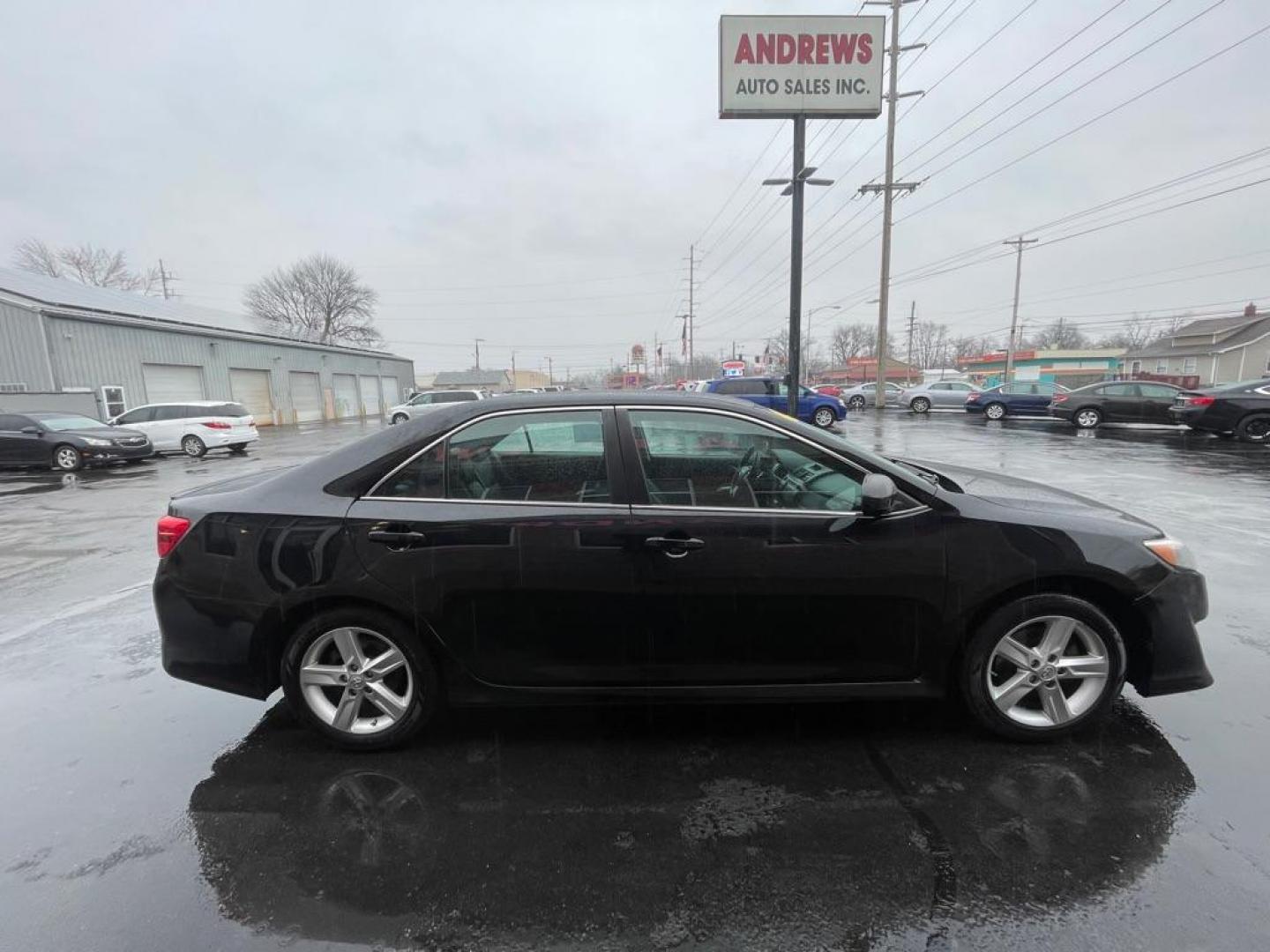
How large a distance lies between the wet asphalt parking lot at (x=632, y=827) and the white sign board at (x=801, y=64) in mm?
13530

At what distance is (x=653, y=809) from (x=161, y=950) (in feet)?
5.22

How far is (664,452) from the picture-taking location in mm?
2963

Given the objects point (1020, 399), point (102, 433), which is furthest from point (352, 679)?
point (1020, 399)

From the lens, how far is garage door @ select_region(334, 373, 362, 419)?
37562 mm

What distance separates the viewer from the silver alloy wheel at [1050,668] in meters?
2.71

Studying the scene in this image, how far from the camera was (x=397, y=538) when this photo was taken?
2621mm

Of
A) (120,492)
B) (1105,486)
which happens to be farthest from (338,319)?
(1105,486)

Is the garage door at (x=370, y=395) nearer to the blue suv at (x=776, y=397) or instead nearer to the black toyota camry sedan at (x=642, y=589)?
the blue suv at (x=776, y=397)

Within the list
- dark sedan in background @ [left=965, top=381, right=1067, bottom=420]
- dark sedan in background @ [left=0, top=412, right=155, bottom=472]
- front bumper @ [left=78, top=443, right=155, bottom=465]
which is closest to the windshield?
dark sedan in background @ [left=0, top=412, right=155, bottom=472]

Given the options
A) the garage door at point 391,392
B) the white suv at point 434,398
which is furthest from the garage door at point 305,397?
the garage door at point 391,392

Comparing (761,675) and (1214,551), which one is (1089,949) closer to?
(761,675)

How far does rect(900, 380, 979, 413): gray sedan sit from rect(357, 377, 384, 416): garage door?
110 feet

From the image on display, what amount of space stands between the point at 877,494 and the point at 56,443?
17.6 meters

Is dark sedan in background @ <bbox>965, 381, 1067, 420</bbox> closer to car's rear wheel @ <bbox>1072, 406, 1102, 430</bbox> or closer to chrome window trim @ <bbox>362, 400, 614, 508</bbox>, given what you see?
car's rear wheel @ <bbox>1072, 406, 1102, 430</bbox>
